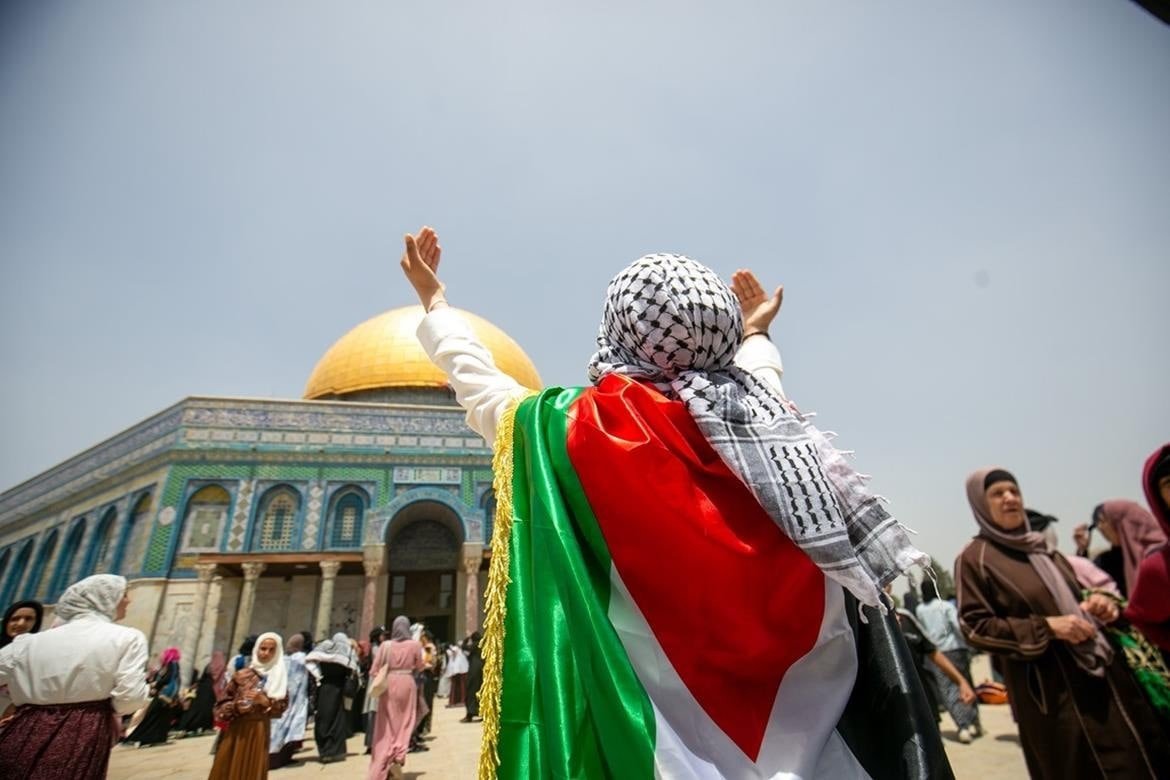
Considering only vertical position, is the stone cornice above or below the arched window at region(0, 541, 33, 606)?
above

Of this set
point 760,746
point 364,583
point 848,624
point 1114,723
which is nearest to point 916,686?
point 848,624

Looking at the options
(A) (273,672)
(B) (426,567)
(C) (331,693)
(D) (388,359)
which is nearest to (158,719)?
(C) (331,693)

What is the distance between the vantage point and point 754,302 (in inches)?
79.7

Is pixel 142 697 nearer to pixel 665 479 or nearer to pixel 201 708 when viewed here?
pixel 665 479

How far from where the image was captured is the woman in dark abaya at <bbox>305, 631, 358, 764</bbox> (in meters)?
6.86

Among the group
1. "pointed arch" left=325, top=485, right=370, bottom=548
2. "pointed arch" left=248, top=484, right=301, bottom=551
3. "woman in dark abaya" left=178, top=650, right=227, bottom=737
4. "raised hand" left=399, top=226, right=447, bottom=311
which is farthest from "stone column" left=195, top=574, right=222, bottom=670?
"raised hand" left=399, top=226, right=447, bottom=311

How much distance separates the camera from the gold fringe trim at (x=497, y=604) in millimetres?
977

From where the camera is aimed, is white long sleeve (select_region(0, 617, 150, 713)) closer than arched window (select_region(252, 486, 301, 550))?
Yes

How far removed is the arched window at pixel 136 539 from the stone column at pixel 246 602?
2728 mm

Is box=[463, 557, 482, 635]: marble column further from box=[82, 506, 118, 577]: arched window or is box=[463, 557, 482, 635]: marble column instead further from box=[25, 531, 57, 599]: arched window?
box=[25, 531, 57, 599]: arched window

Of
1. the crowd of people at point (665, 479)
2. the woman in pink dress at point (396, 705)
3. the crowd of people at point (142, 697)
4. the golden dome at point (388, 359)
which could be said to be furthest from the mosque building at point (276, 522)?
the crowd of people at point (665, 479)

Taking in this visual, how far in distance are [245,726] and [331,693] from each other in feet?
9.72

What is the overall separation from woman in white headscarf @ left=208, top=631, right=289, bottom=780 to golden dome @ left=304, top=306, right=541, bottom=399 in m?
14.2

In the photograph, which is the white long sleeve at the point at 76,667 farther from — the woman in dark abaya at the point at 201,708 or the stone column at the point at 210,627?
the stone column at the point at 210,627
